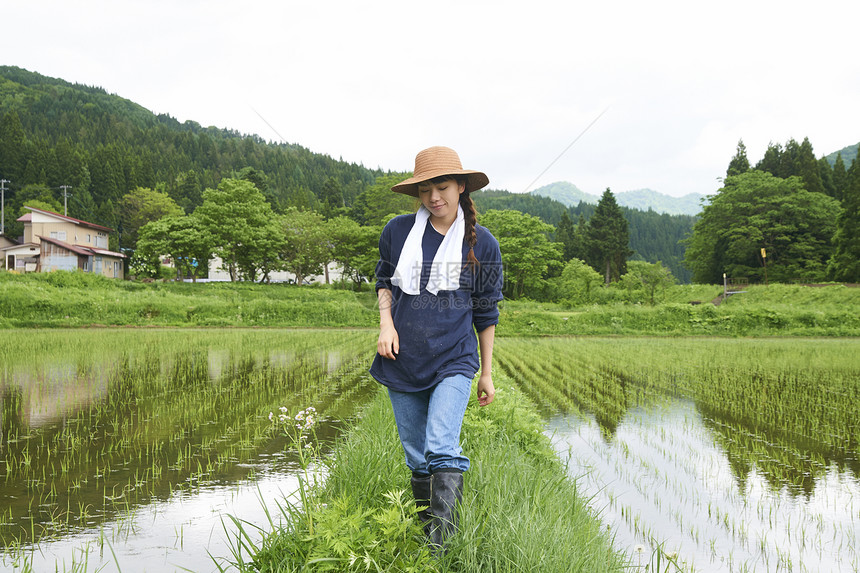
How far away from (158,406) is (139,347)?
7371 millimetres

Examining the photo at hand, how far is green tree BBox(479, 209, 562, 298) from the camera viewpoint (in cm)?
4159

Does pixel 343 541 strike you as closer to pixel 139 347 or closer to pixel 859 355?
pixel 139 347

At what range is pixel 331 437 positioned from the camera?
523cm

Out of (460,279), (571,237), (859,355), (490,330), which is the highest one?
(571,237)

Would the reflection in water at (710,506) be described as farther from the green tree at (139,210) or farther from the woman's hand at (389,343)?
the green tree at (139,210)

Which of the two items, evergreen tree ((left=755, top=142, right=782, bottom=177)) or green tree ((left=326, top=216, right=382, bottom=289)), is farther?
evergreen tree ((left=755, top=142, right=782, bottom=177))

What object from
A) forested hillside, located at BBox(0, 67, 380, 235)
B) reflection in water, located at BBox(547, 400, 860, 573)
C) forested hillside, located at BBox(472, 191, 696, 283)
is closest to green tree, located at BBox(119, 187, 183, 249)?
forested hillside, located at BBox(0, 67, 380, 235)

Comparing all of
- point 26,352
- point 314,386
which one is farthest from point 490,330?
point 26,352

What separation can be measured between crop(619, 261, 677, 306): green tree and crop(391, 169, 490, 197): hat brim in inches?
1195

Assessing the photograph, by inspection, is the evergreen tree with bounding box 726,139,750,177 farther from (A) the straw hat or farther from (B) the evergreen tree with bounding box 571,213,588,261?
(A) the straw hat

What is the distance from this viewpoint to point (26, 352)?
11.5m

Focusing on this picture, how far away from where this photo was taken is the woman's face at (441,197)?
93.7 inches

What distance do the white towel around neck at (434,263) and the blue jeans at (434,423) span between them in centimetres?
38

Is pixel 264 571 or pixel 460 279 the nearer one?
pixel 264 571
